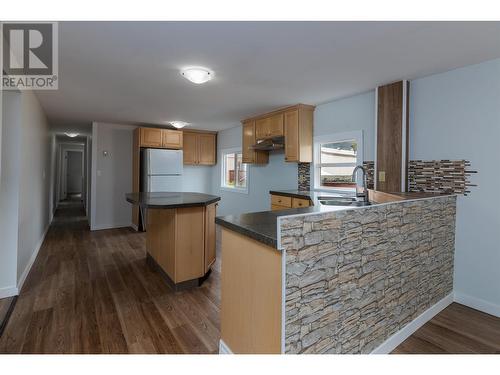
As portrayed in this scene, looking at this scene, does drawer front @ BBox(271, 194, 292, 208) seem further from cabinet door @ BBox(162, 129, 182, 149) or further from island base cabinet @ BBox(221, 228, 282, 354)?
cabinet door @ BBox(162, 129, 182, 149)

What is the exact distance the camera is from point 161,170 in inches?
198

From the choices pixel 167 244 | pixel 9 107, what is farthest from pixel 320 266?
pixel 9 107

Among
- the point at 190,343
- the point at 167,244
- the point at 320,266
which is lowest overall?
the point at 190,343

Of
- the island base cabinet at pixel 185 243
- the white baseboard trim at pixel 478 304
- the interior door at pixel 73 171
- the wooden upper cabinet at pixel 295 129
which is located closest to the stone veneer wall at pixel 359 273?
the white baseboard trim at pixel 478 304

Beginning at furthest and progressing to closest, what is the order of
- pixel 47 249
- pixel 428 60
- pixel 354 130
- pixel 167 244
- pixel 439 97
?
pixel 47 249, pixel 354 130, pixel 167 244, pixel 439 97, pixel 428 60

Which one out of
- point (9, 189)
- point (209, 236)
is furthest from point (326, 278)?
point (9, 189)

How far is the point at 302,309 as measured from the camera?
121cm

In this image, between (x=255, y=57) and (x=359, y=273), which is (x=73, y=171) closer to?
(x=255, y=57)

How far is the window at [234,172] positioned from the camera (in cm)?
555

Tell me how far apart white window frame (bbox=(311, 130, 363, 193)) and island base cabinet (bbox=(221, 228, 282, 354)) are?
2282 millimetres

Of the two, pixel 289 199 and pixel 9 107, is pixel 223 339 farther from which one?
pixel 9 107

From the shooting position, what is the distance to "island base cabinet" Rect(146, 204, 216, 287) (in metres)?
2.55

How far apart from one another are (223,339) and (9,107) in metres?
2.94

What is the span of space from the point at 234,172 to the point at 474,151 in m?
4.34
